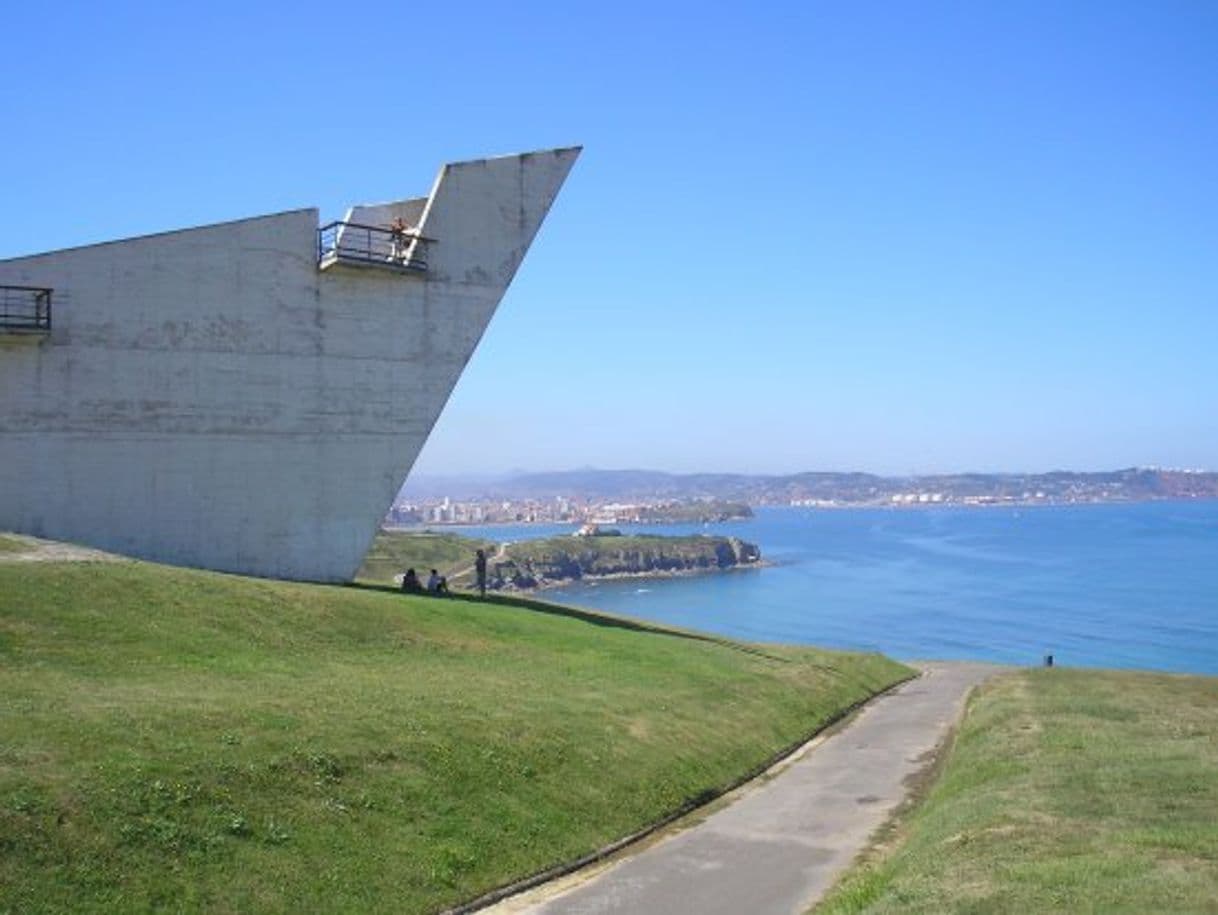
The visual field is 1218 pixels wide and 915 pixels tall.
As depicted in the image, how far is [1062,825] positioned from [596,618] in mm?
21823

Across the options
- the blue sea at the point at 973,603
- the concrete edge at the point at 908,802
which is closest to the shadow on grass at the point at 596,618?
the concrete edge at the point at 908,802

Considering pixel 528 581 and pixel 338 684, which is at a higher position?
pixel 338 684

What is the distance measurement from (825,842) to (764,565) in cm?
16369

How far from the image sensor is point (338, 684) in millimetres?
20031

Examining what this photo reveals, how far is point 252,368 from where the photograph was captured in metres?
30.8

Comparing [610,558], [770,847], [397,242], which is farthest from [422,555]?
[770,847]

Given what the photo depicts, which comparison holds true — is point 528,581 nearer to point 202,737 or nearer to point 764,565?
point 764,565

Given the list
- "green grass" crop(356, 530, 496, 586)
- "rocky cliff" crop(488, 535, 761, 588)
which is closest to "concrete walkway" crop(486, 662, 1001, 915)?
"green grass" crop(356, 530, 496, 586)

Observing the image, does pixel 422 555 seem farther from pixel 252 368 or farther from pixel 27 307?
pixel 27 307

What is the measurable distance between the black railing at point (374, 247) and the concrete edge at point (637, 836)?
16394 mm

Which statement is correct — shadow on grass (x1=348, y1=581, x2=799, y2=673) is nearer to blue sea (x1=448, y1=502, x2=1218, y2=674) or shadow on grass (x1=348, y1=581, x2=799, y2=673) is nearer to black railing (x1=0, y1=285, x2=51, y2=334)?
A: black railing (x1=0, y1=285, x2=51, y2=334)

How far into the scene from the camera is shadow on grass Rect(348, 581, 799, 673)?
33500 mm

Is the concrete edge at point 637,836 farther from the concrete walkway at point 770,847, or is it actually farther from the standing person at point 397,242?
the standing person at point 397,242

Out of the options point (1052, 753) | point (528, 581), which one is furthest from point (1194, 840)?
point (528, 581)
